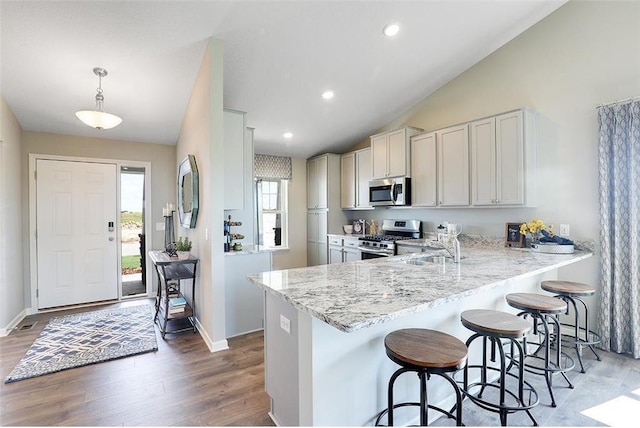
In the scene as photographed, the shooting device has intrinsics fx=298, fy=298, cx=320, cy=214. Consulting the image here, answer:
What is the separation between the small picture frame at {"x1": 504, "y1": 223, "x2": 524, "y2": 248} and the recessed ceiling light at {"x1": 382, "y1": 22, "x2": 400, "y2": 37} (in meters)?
2.45

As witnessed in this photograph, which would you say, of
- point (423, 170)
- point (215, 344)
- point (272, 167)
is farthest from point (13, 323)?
point (423, 170)

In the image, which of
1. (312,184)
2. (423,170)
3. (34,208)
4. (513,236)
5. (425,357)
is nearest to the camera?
(425,357)

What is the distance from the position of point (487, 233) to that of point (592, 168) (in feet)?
4.02

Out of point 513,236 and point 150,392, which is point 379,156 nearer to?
point 513,236

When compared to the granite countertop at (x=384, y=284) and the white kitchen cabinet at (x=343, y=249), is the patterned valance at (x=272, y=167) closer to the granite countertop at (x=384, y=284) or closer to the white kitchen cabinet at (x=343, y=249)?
the white kitchen cabinet at (x=343, y=249)

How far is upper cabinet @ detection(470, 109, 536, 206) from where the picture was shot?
3148mm

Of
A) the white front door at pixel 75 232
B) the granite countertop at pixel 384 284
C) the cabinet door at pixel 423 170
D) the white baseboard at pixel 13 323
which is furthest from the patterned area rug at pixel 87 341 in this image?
the cabinet door at pixel 423 170

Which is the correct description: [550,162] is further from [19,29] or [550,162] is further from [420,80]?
[19,29]

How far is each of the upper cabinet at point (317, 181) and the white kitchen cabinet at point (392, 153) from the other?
1087mm

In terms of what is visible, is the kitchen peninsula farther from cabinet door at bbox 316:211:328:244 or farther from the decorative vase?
cabinet door at bbox 316:211:328:244

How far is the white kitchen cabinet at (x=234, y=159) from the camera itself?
11.4ft

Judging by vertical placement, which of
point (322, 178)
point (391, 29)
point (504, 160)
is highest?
point (391, 29)

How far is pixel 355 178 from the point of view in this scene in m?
5.32

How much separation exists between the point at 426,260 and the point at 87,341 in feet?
11.1
